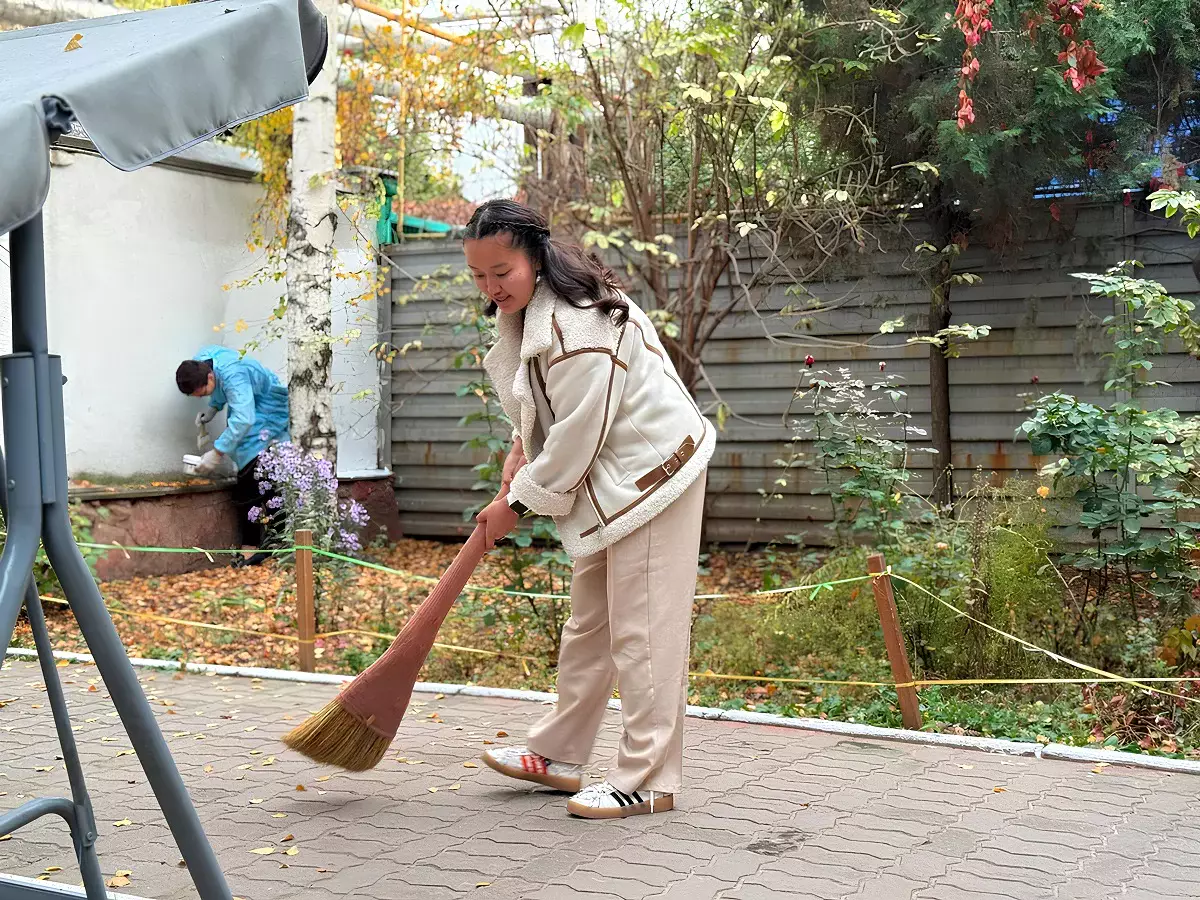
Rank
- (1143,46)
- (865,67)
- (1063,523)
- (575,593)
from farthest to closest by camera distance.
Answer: (865,67) → (1143,46) → (1063,523) → (575,593)

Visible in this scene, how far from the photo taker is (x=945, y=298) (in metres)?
8.67

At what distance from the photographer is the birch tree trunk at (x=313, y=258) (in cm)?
843

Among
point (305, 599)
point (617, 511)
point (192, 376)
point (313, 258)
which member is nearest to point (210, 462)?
point (192, 376)

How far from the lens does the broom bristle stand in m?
4.13

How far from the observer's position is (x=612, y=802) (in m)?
4.01

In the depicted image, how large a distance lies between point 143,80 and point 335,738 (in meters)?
2.48

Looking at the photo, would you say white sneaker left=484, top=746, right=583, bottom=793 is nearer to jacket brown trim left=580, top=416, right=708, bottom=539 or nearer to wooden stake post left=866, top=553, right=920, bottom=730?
jacket brown trim left=580, top=416, right=708, bottom=539

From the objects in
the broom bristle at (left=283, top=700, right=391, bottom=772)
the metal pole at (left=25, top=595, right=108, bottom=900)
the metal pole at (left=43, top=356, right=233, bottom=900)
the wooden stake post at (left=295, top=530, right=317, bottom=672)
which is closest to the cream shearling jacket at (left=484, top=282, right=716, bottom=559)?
the broom bristle at (left=283, top=700, right=391, bottom=772)

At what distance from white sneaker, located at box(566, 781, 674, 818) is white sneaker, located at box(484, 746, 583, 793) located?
0.21 m

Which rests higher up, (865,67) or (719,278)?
(865,67)

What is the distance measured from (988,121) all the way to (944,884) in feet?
17.2

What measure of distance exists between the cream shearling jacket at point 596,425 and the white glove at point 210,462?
6.36 meters

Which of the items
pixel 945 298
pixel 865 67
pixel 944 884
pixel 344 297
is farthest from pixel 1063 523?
pixel 344 297

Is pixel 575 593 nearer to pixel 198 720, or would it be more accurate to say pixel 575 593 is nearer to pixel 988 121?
pixel 198 720
